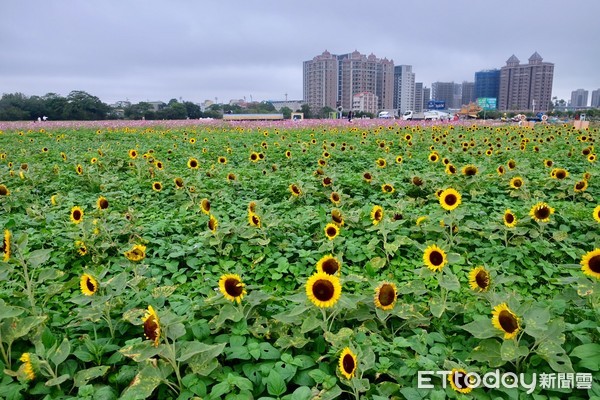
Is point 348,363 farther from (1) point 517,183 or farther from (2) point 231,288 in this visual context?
(1) point 517,183

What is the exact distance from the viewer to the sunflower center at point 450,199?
3.04 meters

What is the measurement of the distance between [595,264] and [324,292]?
1.24 metres

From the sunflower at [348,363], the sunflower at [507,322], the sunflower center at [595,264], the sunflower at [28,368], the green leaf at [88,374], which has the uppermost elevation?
the sunflower center at [595,264]

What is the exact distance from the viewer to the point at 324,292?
1.79m

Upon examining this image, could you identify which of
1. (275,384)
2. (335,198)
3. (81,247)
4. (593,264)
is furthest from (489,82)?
(275,384)

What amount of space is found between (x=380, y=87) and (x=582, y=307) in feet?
261

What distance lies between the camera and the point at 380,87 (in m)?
77.8

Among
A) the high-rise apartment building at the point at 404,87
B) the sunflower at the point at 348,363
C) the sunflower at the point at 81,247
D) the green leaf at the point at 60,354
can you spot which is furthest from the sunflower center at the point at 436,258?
the high-rise apartment building at the point at 404,87

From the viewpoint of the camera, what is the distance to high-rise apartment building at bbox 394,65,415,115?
84.2 m

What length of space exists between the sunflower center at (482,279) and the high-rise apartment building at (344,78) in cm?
6705

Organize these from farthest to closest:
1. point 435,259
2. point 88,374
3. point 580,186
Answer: point 580,186, point 435,259, point 88,374

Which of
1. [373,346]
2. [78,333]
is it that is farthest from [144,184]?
[373,346]

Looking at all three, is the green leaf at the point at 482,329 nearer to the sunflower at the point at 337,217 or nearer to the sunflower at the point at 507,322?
the sunflower at the point at 507,322

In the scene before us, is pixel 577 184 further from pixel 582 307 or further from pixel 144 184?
pixel 144 184
